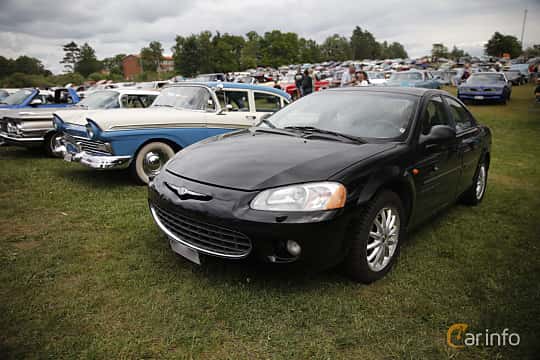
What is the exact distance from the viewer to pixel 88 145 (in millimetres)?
5859

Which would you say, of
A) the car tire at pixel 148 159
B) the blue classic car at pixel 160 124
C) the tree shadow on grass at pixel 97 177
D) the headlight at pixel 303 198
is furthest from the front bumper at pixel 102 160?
the headlight at pixel 303 198

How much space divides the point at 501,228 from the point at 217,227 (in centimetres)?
334

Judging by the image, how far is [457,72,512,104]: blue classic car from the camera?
57.1 ft

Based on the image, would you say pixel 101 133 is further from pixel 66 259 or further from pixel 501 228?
pixel 501 228

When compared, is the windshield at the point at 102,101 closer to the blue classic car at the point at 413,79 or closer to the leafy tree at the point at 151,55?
the blue classic car at the point at 413,79

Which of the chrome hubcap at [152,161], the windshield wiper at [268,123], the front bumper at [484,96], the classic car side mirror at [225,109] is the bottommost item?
the front bumper at [484,96]

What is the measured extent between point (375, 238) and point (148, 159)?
157 inches

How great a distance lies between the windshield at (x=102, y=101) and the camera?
26.4 ft

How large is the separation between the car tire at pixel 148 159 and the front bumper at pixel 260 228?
10.6 ft

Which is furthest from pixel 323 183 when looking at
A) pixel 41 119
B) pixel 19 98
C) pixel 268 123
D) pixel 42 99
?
pixel 19 98

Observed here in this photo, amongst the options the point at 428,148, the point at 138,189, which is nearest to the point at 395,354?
the point at 428,148

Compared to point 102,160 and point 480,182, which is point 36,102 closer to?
point 102,160

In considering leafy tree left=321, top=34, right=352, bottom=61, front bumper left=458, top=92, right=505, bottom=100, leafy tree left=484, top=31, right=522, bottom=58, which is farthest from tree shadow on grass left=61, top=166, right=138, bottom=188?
leafy tree left=321, top=34, right=352, bottom=61

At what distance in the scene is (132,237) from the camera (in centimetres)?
401
